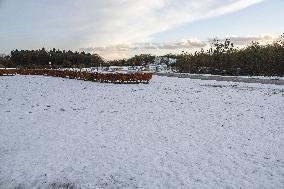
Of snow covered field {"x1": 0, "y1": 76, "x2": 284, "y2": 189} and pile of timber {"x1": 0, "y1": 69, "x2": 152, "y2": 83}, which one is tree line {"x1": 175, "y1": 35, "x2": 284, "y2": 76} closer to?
pile of timber {"x1": 0, "y1": 69, "x2": 152, "y2": 83}

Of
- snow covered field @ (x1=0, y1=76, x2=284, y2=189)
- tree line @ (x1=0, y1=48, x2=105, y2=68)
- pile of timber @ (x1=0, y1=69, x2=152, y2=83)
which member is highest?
tree line @ (x1=0, y1=48, x2=105, y2=68)

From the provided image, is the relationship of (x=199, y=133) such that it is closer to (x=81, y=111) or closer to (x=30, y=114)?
(x=81, y=111)

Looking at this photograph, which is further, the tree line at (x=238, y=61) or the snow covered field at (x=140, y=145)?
the tree line at (x=238, y=61)

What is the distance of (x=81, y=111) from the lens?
47.1 feet

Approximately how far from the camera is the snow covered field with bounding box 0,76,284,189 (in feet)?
22.7

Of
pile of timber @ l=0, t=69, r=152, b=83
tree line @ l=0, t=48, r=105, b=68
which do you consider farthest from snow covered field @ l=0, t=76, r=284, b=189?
tree line @ l=0, t=48, r=105, b=68

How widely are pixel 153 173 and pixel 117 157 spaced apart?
139 cm

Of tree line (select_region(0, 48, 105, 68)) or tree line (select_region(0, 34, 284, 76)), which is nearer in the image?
tree line (select_region(0, 34, 284, 76))

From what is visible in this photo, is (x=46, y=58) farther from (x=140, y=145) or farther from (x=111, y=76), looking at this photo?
(x=140, y=145)

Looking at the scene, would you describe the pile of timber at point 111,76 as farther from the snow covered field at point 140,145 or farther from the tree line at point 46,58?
the tree line at point 46,58

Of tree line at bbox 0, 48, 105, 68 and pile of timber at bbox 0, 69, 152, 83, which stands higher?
tree line at bbox 0, 48, 105, 68

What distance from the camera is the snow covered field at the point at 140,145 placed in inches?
273

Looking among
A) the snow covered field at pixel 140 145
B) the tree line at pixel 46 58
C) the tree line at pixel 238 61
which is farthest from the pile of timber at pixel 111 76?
the tree line at pixel 46 58

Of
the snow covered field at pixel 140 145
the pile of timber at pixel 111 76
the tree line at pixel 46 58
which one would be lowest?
the snow covered field at pixel 140 145
